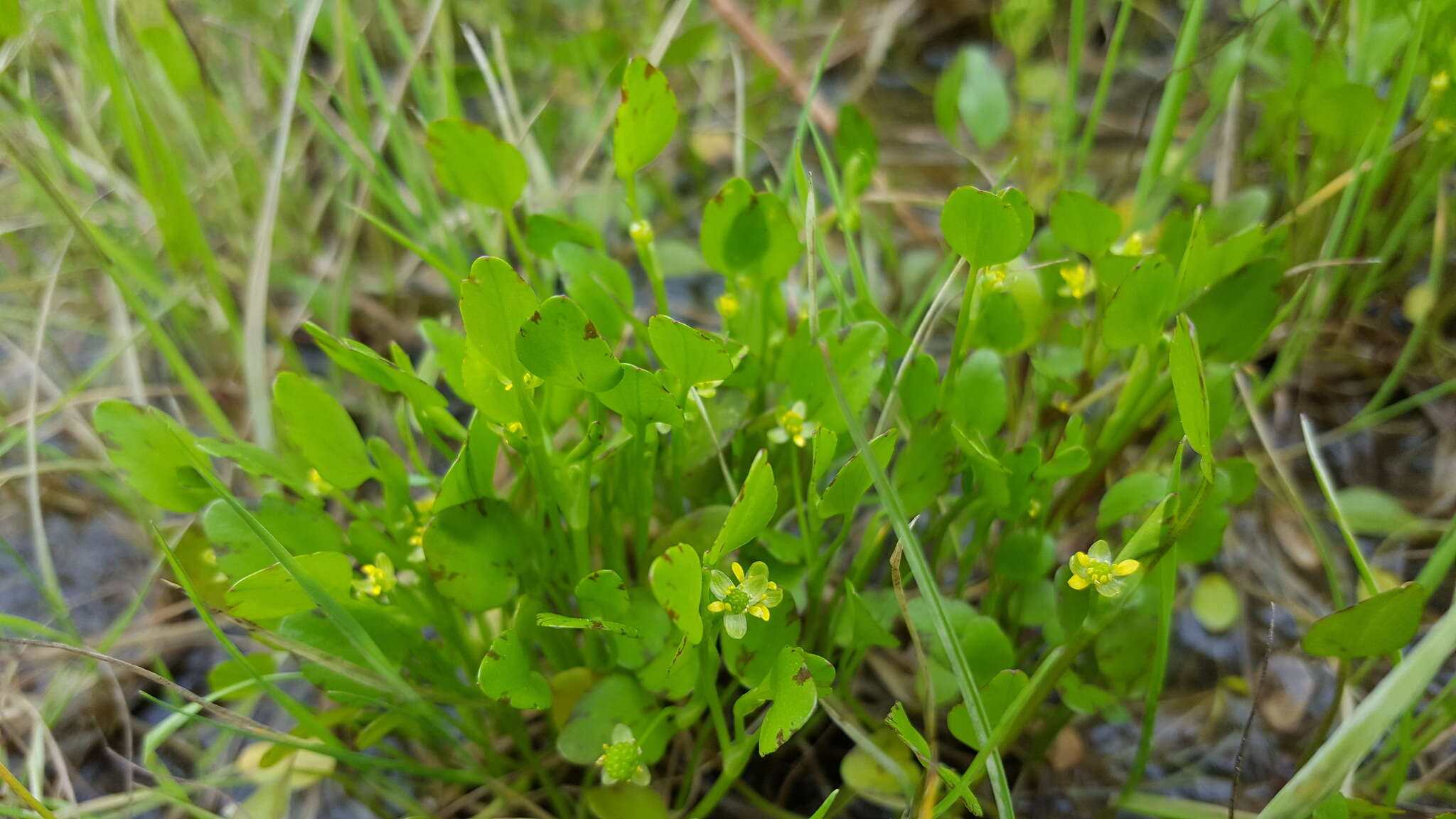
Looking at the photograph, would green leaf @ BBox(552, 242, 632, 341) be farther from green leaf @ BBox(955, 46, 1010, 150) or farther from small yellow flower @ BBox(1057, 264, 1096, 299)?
green leaf @ BBox(955, 46, 1010, 150)

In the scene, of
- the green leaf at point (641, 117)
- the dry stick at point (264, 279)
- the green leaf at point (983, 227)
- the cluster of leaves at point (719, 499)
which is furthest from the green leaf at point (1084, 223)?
the dry stick at point (264, 279)

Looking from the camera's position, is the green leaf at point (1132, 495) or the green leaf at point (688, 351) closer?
the green leaf at point (688, 351)

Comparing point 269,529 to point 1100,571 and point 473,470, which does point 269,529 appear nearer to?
point 473,470

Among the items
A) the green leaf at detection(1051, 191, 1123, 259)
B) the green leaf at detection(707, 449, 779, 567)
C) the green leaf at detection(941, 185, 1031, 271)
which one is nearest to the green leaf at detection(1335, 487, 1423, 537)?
the green leaf at detection(1051, 191, 1123, 259)

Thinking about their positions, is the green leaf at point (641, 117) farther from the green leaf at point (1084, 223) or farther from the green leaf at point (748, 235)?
the green leaf at point (1084, 223)

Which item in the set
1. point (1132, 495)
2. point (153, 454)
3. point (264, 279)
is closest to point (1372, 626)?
point (1132, 495)

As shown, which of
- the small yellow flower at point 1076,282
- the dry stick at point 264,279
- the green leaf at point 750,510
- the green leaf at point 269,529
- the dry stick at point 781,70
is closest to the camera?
the green leaf at point 750,510
